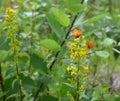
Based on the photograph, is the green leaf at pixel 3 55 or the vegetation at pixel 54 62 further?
the green leaf at pixel 3 55

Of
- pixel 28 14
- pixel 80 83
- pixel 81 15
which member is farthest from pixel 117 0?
pixel 80 83

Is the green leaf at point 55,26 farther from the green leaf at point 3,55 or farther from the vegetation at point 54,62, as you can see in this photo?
the green leaf at point 3,55

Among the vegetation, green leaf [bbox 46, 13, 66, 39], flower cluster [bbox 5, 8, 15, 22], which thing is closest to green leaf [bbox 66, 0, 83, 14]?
the vegetation

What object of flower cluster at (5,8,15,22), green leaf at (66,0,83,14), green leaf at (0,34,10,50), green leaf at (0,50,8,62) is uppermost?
flower cluster at (5,8,15,22)

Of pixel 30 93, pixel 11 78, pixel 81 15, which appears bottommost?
pixel 30 93

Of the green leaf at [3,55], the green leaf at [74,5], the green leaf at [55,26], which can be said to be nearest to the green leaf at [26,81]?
the green leaf at [3,55]

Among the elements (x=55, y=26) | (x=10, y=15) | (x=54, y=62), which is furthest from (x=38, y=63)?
(x=10, y=15)

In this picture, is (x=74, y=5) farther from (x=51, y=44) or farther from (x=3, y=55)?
(x=3, y=55)

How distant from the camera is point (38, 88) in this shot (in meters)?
1.63

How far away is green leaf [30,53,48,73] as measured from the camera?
1576mm

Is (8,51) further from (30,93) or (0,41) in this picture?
(30,93)

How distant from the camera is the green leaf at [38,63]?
1.58 m

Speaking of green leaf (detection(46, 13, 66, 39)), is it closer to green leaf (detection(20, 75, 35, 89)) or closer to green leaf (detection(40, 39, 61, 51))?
green leaf (detection(40, 39, 61, 51))

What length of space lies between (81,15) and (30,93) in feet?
1.38
